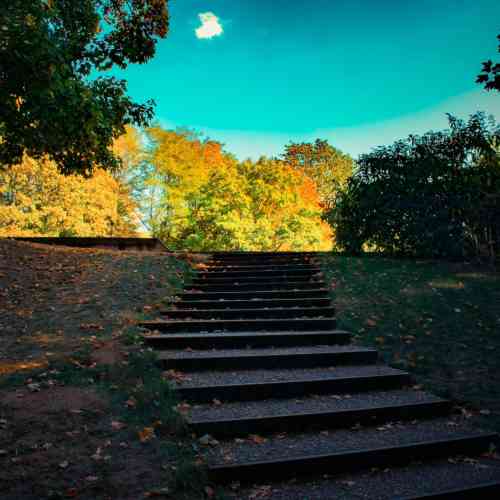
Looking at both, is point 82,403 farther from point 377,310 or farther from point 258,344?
point 377,310

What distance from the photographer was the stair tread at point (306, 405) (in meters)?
3.75

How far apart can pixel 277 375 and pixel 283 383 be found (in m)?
0.37

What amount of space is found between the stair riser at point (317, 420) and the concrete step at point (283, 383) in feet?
1.86

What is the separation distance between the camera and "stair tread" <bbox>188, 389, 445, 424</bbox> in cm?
375

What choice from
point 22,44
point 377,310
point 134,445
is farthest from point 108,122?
point 134,445

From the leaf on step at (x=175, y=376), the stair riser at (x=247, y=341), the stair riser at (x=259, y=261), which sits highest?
the stair riser at (x=259, y=261)

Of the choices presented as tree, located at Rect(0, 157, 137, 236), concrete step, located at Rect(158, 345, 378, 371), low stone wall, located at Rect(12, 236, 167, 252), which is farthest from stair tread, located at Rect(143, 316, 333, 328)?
tree, located at Rect(0, 157, 137, 236)

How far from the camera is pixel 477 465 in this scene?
330 centimetres

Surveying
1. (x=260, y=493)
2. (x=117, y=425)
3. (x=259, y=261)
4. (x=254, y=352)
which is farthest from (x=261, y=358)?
(x=259, y=261)

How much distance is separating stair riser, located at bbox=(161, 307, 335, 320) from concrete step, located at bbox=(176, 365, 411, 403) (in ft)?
7.17

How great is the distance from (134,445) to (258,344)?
9.00 ft

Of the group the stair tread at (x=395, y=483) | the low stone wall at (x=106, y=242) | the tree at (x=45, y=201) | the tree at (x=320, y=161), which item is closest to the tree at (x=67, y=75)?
the low stone wall at (x=106, y=242)

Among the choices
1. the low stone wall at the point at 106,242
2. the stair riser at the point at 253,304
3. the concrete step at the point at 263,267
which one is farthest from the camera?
the low stone wall at the point at 106,242

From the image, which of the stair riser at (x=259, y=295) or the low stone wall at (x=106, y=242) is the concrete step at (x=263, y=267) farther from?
the low stone wall at (x=106, y=242)
